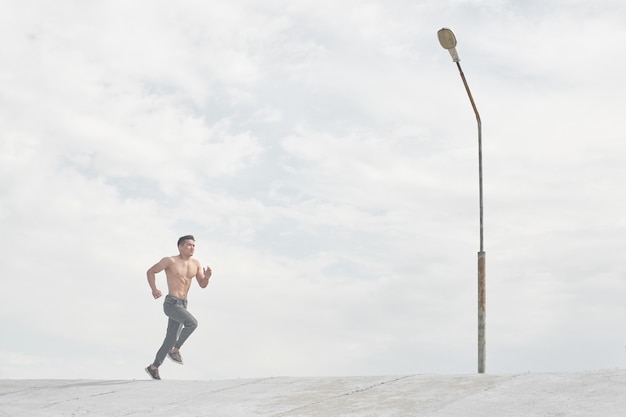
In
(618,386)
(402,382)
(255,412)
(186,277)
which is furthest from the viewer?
(186,277)

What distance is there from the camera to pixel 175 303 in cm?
1234

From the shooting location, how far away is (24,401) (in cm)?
1081

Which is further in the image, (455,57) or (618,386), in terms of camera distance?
(455,57)

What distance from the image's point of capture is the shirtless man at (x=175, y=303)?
12328 millimetres

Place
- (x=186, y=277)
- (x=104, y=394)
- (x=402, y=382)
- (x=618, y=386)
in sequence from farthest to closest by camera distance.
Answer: (x=186, y=277), (x=104, y=394), (x=402, y=382), (x=618, y=386)

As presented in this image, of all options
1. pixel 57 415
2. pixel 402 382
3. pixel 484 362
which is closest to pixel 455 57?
pixel 484 362

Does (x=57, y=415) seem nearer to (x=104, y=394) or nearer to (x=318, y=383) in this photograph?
(x=104, y=394)

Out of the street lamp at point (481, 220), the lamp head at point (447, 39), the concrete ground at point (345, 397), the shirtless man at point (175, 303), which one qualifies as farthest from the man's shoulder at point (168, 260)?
the lamp head at point (447, 39)

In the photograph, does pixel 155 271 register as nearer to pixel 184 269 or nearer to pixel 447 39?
pixel 184 269

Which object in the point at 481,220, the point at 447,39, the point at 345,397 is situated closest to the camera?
the point at 345,397

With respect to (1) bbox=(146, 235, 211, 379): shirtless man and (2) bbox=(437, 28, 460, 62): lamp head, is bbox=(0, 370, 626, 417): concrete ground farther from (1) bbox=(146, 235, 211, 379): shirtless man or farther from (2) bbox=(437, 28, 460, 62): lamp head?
(2) bbox=(437, 28, 460, 62): lamp head

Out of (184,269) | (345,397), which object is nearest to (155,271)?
(184,269)

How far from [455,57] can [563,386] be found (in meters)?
6.34

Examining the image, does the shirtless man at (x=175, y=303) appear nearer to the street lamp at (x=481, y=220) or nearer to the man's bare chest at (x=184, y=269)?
the man's bare chest at (x=184, y=269)
